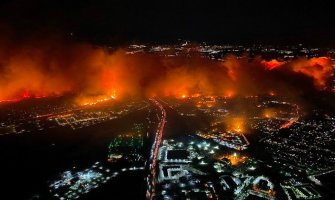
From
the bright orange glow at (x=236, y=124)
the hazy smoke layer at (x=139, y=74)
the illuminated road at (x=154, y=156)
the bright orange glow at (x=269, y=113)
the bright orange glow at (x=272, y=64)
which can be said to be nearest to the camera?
the illuminated road at (x=154, y=156)

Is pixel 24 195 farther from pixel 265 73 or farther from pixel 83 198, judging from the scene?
pixel 265 73

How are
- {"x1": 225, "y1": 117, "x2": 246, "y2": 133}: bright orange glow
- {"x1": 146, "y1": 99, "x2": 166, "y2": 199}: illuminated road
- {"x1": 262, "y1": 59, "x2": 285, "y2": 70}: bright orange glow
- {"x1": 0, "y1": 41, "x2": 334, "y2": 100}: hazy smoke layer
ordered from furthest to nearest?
{"x1": 262, "y1": 59, "x2": 285, "y2": 70}: bright orange glow, {"x1": 0, "y1": 41, "x2": 334, "y2": 100}: hazy smoke layer, {"x1": 225, "y1": 117, "x2": 246, "y2": 133}: bright orange glow, {"x1": 146, "y1": 99, "x2": 166, "y2": 199}: illuminated road

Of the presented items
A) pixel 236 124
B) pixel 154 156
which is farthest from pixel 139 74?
pixel 154 156

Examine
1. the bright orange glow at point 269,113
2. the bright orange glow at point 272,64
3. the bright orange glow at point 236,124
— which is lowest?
the bright orange glow at point 269,113

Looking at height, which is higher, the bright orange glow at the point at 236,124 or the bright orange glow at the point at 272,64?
the bright orange glow at the point at 272,64

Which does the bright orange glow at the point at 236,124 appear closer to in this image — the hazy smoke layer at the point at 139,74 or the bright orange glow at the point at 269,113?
the bright orange glow at the point at 269,113

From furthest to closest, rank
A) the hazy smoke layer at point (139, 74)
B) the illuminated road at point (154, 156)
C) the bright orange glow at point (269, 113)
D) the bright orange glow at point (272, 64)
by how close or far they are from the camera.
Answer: the bright orange glow at point (272, 64)
the hazy smoke layer at point (139, 74)
the bright orange glow at point (269, 113)
the illuminated road at point (154, 156)

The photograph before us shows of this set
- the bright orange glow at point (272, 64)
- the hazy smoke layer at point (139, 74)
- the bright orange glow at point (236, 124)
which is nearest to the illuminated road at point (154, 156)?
the bright orange glow at point (236, 124)

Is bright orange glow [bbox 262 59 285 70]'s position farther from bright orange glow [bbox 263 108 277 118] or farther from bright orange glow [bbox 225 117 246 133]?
bright orange glow [bbox 225 117 246 133]

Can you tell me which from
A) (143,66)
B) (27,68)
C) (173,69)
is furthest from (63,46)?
(173,69)

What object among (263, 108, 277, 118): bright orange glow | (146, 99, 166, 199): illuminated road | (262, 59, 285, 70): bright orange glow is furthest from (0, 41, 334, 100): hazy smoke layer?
(146, 99, 166, 199): illuminated road

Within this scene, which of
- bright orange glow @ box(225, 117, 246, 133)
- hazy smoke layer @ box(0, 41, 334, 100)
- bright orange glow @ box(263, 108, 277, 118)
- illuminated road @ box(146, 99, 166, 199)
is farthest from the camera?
hazy smoke layer @ box(0, 41, 334, 100)
